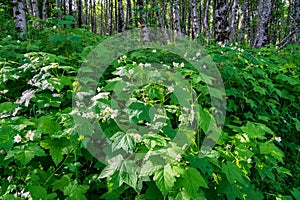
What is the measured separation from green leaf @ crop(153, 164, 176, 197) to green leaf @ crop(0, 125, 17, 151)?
41.4 inches

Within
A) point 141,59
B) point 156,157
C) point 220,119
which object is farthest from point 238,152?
point 141,59

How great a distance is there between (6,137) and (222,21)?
18.7ft

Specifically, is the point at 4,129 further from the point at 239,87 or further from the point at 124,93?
the point at 239,87

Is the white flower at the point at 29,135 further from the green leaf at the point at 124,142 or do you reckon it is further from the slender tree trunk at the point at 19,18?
the slender tree trunk at the point at 19,18

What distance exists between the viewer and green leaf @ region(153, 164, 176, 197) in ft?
4.96

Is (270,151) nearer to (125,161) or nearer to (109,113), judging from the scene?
(125,161)

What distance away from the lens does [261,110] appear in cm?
346

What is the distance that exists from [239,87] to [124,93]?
2.01 metres

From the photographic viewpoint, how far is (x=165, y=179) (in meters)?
1.55

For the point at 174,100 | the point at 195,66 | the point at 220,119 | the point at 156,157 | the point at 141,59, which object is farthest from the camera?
the point at 141,59

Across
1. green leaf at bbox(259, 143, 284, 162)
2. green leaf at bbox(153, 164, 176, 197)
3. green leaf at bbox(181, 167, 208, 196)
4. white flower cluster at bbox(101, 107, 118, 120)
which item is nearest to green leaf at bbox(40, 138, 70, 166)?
white flower cluster at bbox(101, 107, 118, 120)

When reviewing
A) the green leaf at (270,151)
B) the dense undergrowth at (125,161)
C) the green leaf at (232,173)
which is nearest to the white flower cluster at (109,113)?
the dense undergrowth at (125,161)

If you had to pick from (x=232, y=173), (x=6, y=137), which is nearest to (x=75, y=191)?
(x=6, y=137)

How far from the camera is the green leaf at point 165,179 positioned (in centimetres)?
151
